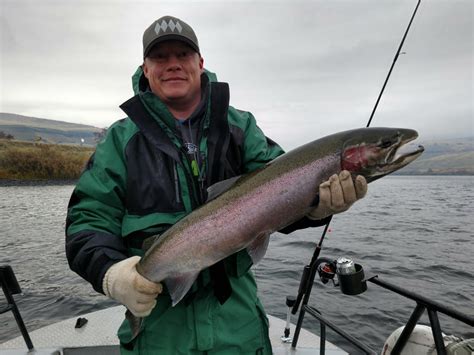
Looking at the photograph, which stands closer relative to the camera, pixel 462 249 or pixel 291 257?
pixel 291 257

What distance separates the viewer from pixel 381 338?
8117 mm

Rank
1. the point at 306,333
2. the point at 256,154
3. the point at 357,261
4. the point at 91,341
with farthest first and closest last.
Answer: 1. the point at 357,261
2. the point at 306,333
3. the point at 91,341
4. the point at 256,154

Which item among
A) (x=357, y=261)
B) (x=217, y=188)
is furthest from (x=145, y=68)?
(x=357, y=261)

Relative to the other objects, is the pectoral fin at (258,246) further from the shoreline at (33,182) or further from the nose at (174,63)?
the shoreline at (33,182)

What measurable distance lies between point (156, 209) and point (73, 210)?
1.98 feet

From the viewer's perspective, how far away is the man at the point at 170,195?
8.27ft

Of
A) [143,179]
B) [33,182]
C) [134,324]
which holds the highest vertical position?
[143,179]

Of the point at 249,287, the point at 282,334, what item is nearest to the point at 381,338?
the point at 282,334

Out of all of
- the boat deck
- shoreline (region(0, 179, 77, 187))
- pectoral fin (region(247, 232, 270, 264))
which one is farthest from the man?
shoreline (region(0, 179, 77, 187))

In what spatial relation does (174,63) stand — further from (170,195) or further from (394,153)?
(394,153)

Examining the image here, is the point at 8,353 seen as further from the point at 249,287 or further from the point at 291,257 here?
the point at 291,257

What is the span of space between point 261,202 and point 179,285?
0.84 meters

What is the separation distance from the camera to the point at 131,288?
8.13 feet

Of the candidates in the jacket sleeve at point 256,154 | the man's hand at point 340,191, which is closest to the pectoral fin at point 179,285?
the jacket sleeve at point 256,154
